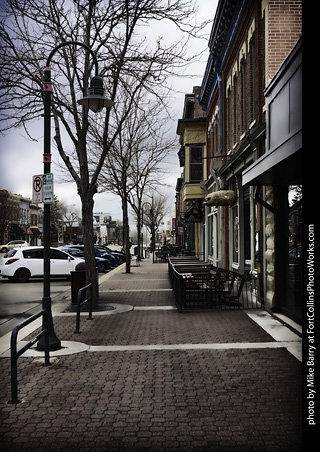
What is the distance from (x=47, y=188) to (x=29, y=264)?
14.8 metres

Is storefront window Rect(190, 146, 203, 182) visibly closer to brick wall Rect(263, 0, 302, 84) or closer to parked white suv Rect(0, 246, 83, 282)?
parked white suv Rect(0, 246, 83, 282)

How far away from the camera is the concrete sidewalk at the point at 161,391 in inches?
162

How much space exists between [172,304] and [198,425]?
847 cm

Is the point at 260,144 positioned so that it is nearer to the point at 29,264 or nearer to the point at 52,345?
the point at 52,345

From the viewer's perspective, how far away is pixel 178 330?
9.16m

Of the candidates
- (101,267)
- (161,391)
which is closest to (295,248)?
(161,391)

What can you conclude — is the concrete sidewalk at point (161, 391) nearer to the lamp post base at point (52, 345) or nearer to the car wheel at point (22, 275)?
the lamp post base at point (52, 345)

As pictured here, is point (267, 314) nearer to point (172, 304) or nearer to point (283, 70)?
point (172, 304)

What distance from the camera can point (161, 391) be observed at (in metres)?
5.50

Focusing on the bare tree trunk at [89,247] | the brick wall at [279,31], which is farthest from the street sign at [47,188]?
the brick wall at [279,31]

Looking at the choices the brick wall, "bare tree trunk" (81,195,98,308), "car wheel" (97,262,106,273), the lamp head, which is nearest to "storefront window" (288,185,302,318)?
the brick wall

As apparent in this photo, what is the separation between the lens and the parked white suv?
21281mm

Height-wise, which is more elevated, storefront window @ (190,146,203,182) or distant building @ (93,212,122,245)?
storefront window @ (190,146,203,182)

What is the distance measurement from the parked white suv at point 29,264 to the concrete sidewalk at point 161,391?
1235cm
